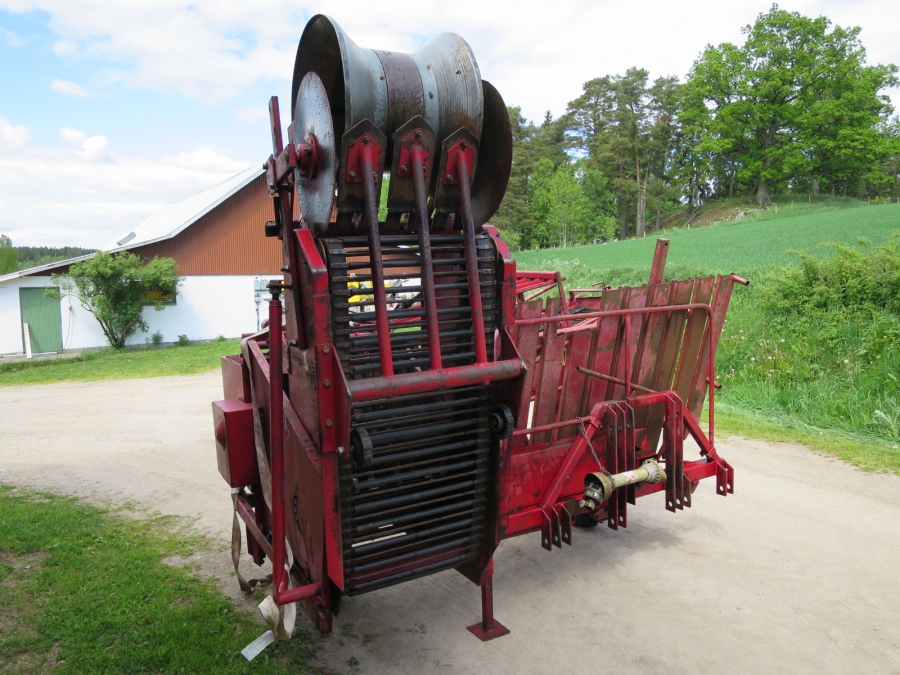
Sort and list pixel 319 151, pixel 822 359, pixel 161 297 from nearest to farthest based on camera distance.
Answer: pixel 319 151 < pixel 822 359 < pixel 161 297

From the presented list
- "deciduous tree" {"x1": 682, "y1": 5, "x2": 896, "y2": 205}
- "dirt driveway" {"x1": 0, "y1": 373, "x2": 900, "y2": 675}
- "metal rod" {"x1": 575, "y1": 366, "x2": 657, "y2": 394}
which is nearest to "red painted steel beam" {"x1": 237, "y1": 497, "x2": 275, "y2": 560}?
"dirt driveway" {"x1": 0, "y1": 373, "x2": 900, "y2": 675}

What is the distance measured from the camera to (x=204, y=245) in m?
22.0

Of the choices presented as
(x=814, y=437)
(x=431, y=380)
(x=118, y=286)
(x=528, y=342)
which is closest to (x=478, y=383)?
(x=431, y=380)

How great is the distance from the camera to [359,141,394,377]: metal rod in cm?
274

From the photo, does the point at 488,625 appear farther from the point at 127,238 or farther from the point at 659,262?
the point at 127,238

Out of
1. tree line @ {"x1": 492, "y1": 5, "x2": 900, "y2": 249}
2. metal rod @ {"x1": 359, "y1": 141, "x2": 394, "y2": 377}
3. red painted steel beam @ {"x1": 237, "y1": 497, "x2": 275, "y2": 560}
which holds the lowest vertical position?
red painted steel beam @ {"x1": 237, "y1": 497, "x2": 275, "y2": 560}

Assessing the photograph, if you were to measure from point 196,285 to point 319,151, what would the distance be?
20.7m

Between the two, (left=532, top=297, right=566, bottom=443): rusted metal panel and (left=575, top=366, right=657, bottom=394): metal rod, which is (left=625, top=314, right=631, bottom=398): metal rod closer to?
(left=575, top=366, right=657, bottom=394): metal rod

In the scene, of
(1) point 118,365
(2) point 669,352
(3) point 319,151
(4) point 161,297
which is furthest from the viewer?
(4) point 161,297

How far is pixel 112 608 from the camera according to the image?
4105 mm

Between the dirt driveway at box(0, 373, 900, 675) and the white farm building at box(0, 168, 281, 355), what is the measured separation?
14493mm

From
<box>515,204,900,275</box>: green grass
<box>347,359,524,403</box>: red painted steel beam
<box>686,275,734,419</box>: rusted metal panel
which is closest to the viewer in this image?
<box>347,359,524,403</box>: red painted steel beam

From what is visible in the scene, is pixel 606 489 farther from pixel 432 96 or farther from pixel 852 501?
pixel 852 501

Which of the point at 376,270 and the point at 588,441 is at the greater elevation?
the point at 376,270
